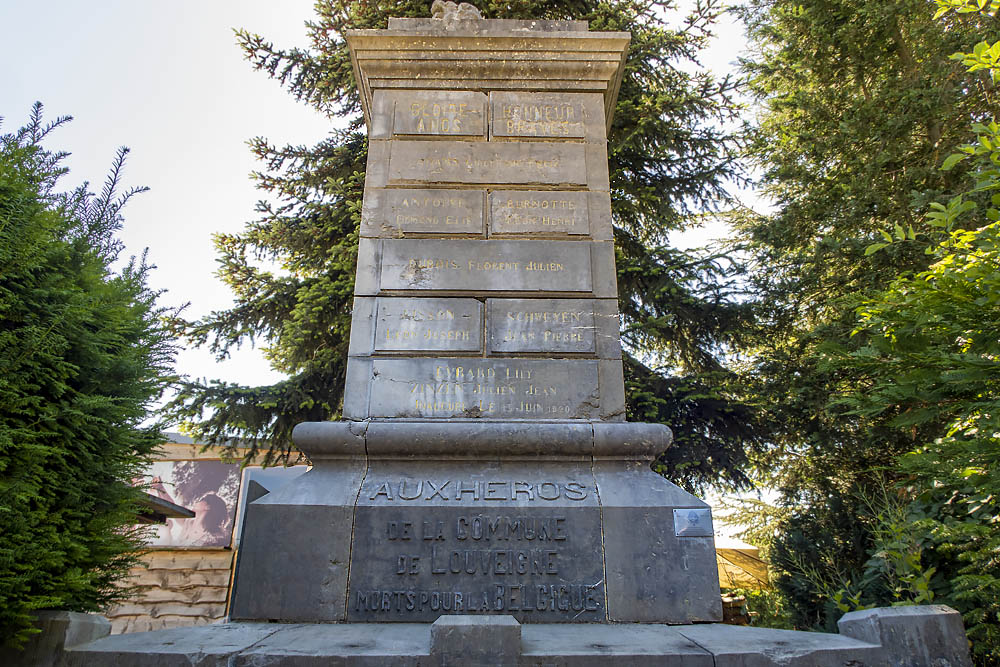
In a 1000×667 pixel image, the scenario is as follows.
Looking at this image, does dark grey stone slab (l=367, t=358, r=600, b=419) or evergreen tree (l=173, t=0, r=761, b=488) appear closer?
dark grey stone slab (l=367, t=358, r=600, b=419)

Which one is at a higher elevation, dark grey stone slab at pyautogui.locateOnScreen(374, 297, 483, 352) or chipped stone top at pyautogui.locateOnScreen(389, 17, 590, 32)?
chipped stone top at pyautogui.locateOnScreen(389, 17, 590, 32)

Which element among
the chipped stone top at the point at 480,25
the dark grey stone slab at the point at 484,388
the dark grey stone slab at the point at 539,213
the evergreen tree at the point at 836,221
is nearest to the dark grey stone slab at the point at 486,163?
the dark grey stone slab at the point at 539,213

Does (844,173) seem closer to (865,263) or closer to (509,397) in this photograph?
(865,263)

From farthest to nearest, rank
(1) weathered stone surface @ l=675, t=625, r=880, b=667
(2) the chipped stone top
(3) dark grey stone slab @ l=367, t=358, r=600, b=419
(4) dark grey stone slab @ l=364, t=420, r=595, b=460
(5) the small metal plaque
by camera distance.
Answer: (2) the chipped stone top → (3) dark grey stone slab @ l=367, t=358, r=600, b=419 → (4) dark grey stone slab @ l=364, t=420, r=595, b=460 → (5) the small metal plaque → (1) weathered stone surface @ l=675, t=625, r=880, b=667

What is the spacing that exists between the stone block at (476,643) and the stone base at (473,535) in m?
0.93

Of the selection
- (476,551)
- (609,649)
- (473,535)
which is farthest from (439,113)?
(609,649)

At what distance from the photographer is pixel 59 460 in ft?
11.1

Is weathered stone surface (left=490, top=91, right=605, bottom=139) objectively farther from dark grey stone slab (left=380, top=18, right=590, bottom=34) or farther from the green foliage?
the green foliage

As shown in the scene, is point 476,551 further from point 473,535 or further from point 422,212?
point 422,212

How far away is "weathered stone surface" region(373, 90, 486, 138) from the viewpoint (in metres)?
6.05

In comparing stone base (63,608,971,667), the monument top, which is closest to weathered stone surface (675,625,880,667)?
stone base (63,608,971,667)

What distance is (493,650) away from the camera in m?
3.14

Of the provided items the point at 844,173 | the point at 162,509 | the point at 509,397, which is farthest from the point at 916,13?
the point at 162,509

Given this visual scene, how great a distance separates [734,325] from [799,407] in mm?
1578
